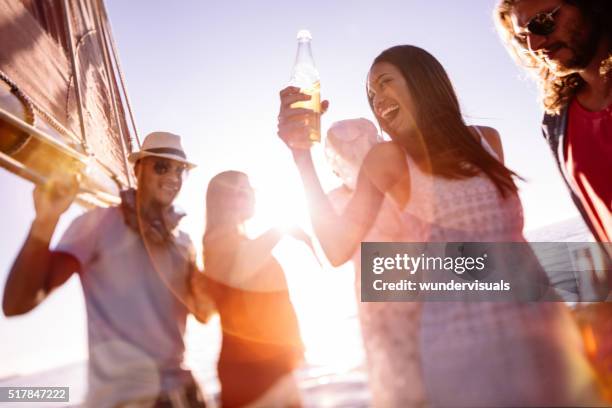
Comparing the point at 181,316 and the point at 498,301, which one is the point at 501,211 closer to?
the point at 498,301

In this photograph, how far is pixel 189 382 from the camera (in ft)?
3.95

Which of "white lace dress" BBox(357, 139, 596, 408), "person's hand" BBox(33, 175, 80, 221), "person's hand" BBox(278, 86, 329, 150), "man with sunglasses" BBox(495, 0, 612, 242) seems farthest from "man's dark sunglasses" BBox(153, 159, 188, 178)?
"man with sunglasses" BBox(495, 0, 612, 242)

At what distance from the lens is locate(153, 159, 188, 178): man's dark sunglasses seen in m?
1.45

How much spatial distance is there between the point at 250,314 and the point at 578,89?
127 cm

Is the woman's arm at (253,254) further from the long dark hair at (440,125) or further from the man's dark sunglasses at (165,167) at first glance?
the long dark hair at (440,125)

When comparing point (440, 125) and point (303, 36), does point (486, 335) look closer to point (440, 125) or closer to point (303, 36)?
point (440, 125)

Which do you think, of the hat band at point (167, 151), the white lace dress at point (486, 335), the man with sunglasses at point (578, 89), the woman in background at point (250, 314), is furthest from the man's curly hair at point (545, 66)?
the hat band at point (167, 151)

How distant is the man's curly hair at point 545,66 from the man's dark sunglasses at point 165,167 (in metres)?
1.22

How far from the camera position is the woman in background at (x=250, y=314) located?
136 centimetres

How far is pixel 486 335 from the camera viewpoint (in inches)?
28.6

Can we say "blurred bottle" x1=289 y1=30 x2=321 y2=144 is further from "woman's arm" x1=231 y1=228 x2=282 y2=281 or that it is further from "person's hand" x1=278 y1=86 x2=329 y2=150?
"woman's arm" x1=231 y1=228 x2=282 y2=281

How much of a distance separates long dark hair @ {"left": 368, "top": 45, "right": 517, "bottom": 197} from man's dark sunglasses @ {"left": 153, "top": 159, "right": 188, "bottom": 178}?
0.84m

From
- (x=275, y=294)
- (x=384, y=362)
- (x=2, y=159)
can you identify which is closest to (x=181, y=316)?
(x=275, y=294)

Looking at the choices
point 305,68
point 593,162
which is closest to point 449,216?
point 593,162
